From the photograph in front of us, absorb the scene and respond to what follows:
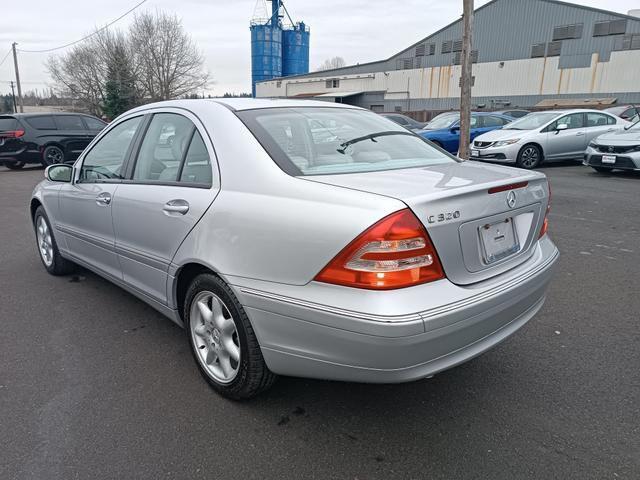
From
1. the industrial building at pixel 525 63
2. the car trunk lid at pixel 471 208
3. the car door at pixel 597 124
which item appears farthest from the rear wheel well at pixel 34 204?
the industrial building at pixel 525 63

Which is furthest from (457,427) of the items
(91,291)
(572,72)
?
(572,72)

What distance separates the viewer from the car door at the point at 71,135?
1386 cm

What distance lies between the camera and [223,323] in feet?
8.18

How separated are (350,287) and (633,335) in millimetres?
2392

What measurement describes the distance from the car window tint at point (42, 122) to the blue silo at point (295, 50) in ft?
136

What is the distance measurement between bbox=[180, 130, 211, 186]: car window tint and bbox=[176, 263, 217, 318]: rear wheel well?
0.44m

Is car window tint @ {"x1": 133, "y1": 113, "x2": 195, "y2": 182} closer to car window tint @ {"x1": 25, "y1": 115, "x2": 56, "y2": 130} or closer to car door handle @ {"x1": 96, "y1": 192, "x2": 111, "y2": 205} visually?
car door handle @ {"x1": 96, "y1": 192, "x2": 111, "y2": 205}

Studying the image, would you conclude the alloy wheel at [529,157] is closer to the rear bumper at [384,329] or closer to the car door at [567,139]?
the car door at [567,139]

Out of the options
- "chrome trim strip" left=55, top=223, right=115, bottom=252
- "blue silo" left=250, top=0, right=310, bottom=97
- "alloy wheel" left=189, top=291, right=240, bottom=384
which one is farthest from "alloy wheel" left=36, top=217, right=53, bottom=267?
"blue silo" left=250, top=0, right=310, bottom=97

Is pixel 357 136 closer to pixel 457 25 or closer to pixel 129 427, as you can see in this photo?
pixel 129 427

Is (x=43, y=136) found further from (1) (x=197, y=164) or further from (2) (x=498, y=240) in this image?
(2) (x=498, y=240)

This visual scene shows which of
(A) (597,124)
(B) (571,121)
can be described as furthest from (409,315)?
(A) (597,124)

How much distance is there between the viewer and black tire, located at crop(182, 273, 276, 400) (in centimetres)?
231

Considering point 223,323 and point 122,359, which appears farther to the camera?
point 122,359
